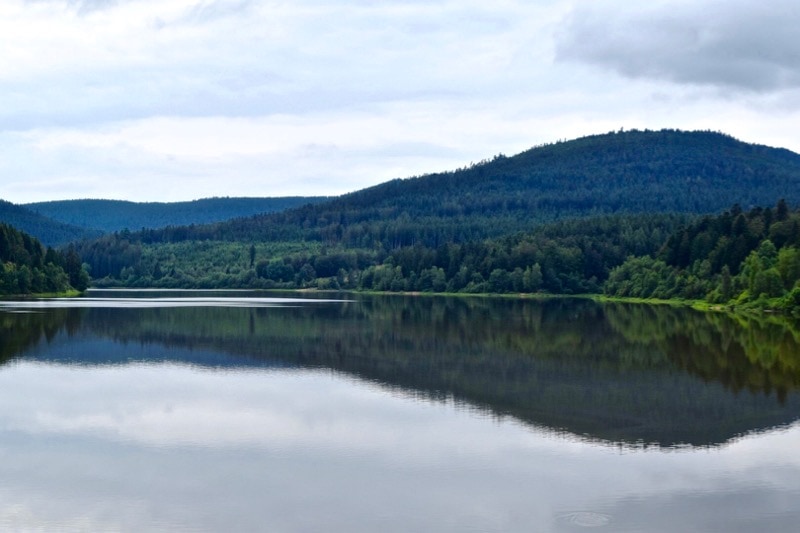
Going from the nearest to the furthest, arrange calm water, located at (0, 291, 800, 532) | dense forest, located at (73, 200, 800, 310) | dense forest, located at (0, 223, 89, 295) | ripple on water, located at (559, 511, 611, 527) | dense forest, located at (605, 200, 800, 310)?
ripple on water, located at (559, 511, 611, 527) → calm water, located at (0, 291, 800, 532) → dense forest, located at (605, 200, 800, 310) → dense forest, located at (73, 200, 800, 310) → dense forest, located at (0, 223, 89, 295)

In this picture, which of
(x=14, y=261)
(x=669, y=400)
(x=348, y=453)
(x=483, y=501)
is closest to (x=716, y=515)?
(x=483, y=501)

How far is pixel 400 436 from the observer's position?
32062mm

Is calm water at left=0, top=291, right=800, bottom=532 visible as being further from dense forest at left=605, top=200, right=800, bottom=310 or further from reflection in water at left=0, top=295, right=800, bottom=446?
dense forest at left=605, top=200, right=800, bottom=310

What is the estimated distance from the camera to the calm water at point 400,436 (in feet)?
75.6

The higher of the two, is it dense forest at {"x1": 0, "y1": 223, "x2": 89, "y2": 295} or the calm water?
dense forest at {"x1": 0, "y1": 223, "x2": 89, "y2": 295}

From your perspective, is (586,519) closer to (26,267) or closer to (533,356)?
(533,356)

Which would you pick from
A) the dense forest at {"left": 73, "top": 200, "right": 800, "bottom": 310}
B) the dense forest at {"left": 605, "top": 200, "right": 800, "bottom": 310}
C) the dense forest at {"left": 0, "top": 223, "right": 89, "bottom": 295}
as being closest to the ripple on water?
the dense forest at {"left": 605, "top": 200, "right": 800, "bottom": 310}

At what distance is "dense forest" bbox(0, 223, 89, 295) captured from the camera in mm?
132375

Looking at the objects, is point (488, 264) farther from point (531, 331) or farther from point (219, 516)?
point (219, 516)

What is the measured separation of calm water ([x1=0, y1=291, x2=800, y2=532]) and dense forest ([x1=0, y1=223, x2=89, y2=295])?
73.6 metres

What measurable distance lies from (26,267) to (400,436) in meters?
112

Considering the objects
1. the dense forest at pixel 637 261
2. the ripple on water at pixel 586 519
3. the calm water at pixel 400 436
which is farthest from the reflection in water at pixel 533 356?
the dense forest at pixel 637 261

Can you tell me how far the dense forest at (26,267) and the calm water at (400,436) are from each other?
73556mm

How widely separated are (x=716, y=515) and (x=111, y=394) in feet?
86.8
